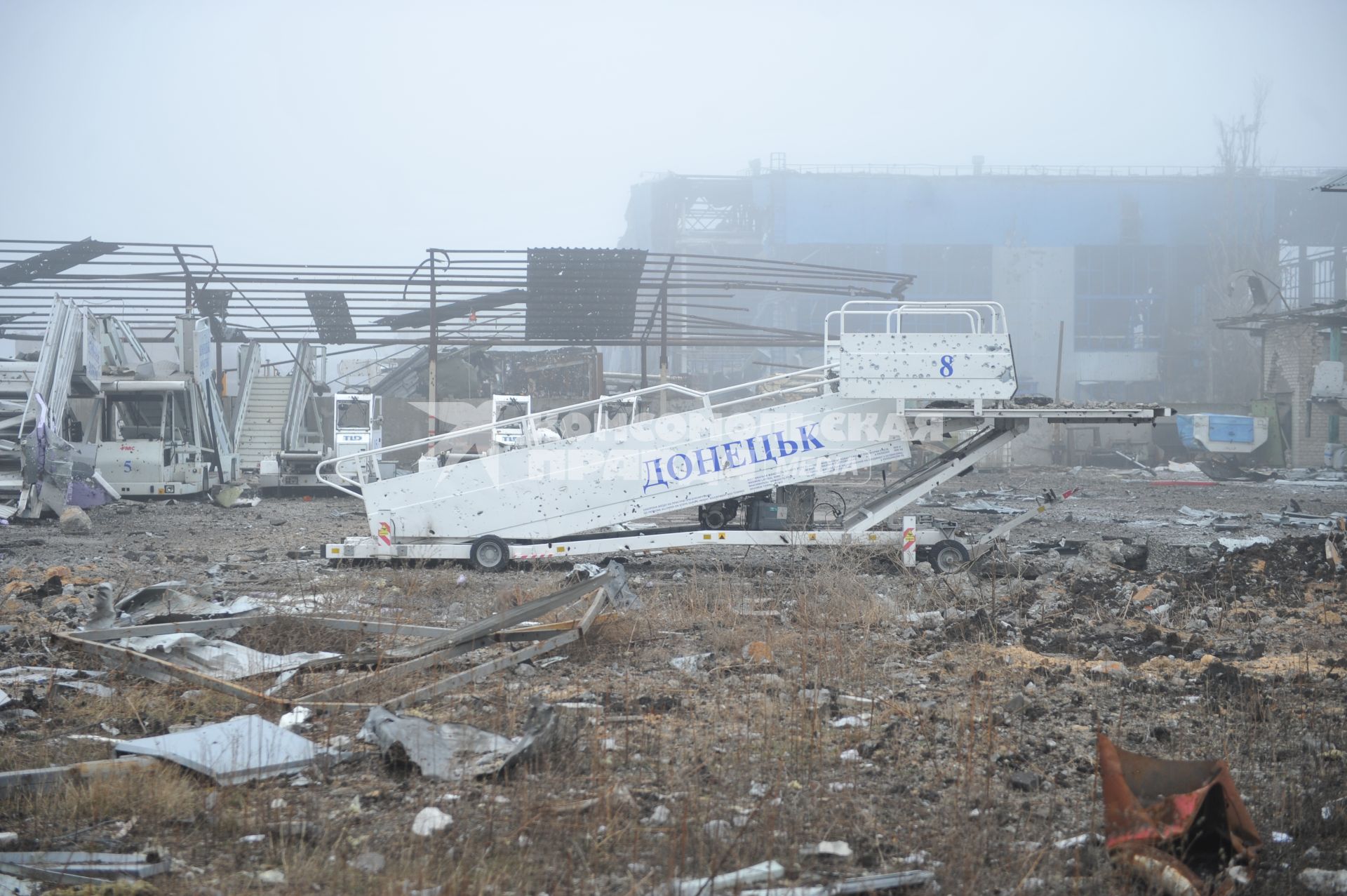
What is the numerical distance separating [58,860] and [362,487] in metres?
6.67

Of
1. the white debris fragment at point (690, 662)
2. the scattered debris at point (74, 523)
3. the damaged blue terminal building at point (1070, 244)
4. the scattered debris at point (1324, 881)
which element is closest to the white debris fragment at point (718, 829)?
the scattered debris at point (1324, 881)

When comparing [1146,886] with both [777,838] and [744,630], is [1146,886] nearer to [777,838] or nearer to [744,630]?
[777,838]

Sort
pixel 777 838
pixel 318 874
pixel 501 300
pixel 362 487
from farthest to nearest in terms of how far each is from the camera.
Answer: pixel 501 300 < pixel 362 487 < pixel 777 838 < pixel 318 874

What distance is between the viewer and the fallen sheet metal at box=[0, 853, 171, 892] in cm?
306

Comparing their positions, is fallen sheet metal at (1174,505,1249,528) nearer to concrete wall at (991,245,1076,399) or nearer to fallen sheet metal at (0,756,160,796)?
fallen sheet metal at (0,756,160,796)

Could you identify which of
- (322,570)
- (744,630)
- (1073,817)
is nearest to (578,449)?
(322,570)

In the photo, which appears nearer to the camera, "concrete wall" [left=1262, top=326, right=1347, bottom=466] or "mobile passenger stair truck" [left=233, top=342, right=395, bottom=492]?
"mobile passenger stair truck" [left=233, top=342, right=395, bottom=492]

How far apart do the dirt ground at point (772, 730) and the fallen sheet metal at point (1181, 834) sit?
10 centimetres

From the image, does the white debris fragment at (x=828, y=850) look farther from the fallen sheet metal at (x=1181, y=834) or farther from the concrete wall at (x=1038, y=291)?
the concrete wall at (x=1038, y=291)

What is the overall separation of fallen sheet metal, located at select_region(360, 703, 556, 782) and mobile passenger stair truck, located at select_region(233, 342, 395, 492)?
658 inches

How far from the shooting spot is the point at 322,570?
31.8 ft

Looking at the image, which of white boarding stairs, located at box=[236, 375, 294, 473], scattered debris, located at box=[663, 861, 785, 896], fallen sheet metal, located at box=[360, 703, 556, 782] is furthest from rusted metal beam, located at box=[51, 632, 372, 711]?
white boarding stairs, located at box=[236, 375, 294, 473]

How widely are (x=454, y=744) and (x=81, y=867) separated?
1410mm

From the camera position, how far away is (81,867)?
10.2 feet
